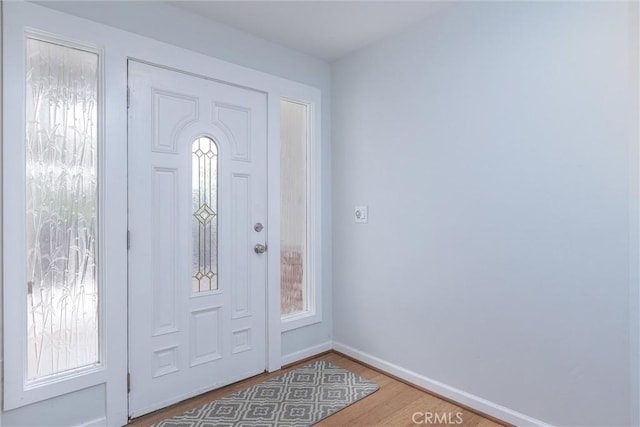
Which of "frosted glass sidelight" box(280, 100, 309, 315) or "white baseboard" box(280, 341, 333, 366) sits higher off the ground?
"frosted glass sidelight" box(280, 100, 309, 315)

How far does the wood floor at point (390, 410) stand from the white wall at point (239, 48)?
711 mm

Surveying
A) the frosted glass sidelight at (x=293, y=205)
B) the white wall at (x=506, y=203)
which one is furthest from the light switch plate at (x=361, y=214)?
the frosted glass sidelight at (x=293, y=205)

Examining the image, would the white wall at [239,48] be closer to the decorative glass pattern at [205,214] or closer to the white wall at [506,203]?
the white wall at [506,203]

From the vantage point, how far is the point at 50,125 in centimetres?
181

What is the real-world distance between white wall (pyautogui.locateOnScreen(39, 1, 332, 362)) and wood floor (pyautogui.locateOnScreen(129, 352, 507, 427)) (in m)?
0.71

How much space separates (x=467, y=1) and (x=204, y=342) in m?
2.61

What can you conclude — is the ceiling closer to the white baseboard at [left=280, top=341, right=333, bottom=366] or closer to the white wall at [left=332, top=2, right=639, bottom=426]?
the white wall at [left=332, top=2, right=639, bottom=426]

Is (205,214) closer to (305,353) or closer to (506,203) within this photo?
(305,353)

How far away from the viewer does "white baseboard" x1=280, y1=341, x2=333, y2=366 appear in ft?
8.88

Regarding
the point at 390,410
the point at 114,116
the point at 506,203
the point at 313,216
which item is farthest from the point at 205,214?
the point at 506,203

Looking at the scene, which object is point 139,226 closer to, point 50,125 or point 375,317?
point 50,125
